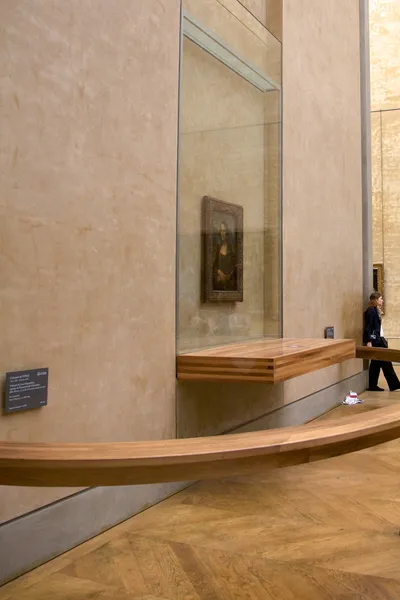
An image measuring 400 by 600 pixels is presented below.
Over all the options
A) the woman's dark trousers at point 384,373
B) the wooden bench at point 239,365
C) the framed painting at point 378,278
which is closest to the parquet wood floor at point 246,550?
the wooden bench at point 239,365

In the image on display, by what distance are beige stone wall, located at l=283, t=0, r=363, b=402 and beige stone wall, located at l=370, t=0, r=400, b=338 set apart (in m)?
4.49

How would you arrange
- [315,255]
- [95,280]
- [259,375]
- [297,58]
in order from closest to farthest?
[95,280] < [259,375] < [297,58] < [315,255]

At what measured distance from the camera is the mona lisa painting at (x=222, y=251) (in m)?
4.74

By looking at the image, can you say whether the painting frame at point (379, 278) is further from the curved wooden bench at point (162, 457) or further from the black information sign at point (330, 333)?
the curved wooden bench at point (162, 457)

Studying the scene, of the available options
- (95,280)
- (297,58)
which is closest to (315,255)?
(297,58)

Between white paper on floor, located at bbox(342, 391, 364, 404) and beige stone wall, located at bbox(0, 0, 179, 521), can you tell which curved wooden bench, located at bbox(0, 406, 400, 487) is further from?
white paper on floor, located at bbox(342, 391, 364, 404)

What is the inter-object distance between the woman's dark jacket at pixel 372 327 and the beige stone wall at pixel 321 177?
0.42ft

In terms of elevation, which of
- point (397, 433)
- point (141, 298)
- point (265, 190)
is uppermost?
point (265, 190)

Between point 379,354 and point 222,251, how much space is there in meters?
1.71

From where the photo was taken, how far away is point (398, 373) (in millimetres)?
7711

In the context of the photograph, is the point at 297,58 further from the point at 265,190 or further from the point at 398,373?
the point at 398,373

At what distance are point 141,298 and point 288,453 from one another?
75.1 inches

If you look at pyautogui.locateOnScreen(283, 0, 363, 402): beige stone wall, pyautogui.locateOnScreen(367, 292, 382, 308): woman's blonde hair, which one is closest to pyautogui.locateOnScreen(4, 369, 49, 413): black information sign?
pyautogui.locateOnScreen(283, 0, 363, 402): beige stone wall

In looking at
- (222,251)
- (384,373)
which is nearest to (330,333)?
(384,373)
